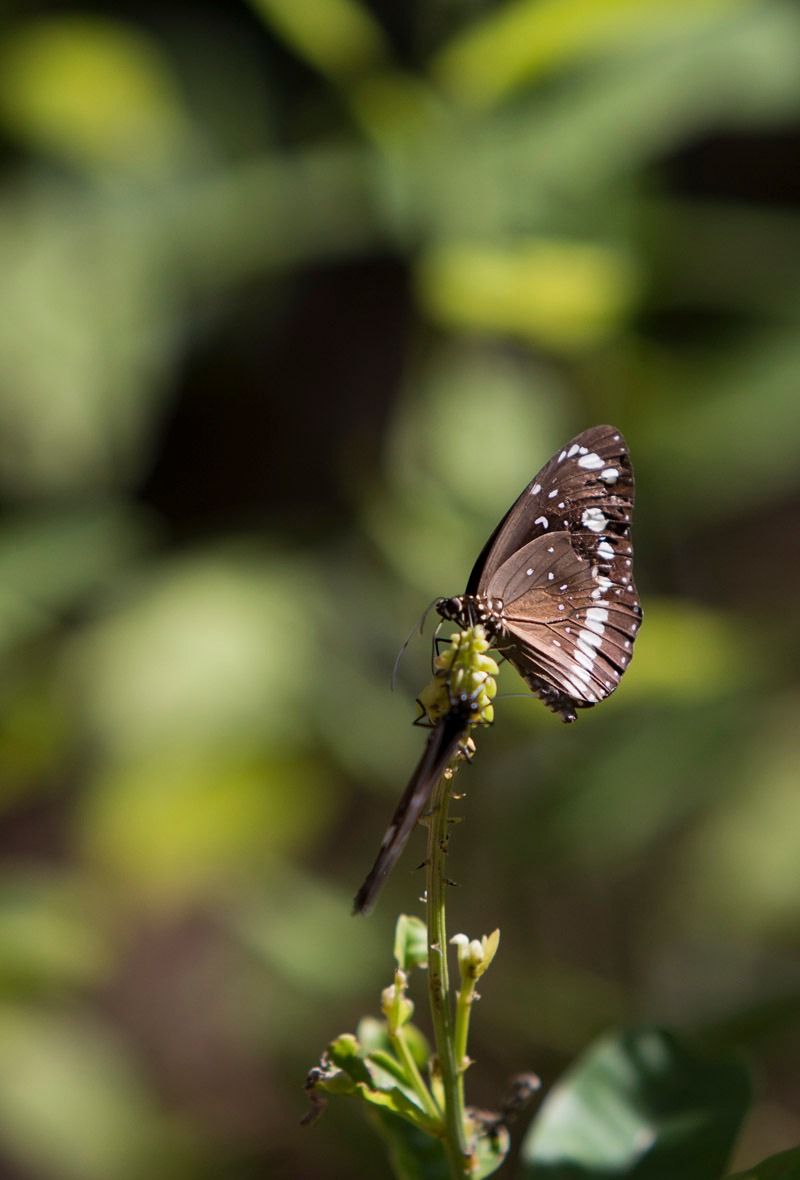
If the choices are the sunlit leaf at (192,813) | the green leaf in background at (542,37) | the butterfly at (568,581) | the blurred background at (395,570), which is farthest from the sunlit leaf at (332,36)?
the butterfly at (568,581)

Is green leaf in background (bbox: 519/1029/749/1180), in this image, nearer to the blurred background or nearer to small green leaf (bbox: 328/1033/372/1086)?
small green leaf (bbox: 328/1033/372/1086)

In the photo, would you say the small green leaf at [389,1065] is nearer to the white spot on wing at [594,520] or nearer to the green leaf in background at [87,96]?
the white spot on wing at [594,520]

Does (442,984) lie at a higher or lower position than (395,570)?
lower

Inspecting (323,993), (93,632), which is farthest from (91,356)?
(323,993)

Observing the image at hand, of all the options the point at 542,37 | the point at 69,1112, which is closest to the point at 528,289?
the point at 542,37

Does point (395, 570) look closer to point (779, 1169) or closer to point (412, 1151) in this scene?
point (412, 1151)

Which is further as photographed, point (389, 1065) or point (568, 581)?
point (568, 581)
